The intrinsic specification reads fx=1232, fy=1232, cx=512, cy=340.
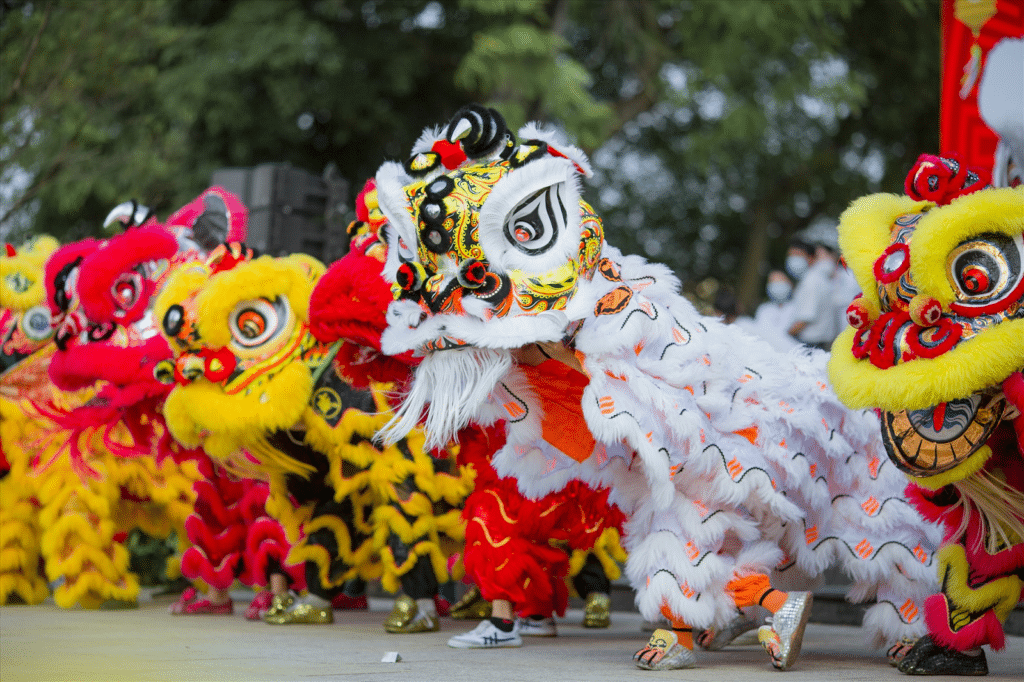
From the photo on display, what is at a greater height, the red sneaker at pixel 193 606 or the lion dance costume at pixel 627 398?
the lion dance costume at pixel 627 398

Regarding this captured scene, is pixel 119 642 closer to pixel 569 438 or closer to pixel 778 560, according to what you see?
pixel 569 438

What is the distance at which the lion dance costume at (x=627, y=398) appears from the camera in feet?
14.2

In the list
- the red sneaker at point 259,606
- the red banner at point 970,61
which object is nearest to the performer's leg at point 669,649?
the red sneaker at point 259,606

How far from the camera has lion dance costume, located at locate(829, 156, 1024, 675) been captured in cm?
376

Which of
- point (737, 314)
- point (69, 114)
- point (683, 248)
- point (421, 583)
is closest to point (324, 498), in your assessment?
point (421, 583)

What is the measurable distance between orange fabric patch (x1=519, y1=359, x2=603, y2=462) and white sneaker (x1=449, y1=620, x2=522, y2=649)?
89cm

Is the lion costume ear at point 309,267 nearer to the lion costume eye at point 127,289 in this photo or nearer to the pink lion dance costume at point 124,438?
the pink lion dance costume at point 124,438

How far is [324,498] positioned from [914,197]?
10.9 ft

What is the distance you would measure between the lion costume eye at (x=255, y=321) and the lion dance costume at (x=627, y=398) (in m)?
1.18

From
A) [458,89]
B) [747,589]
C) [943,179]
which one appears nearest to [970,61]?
[943,179]

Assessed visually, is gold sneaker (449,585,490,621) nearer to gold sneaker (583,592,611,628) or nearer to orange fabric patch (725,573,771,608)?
gold sneaker (583,592,611,628)

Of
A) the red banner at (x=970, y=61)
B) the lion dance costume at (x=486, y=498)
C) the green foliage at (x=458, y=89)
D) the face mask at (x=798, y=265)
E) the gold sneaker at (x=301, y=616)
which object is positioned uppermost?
the green foliage at (x=458, y=89)

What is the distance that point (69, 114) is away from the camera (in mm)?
9992

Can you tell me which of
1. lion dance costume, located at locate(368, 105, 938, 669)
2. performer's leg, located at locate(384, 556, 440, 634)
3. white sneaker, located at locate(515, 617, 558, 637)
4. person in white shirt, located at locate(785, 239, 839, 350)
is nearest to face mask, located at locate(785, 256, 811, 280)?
person in white shirt, located at locate(785, 239, 839, 350)
